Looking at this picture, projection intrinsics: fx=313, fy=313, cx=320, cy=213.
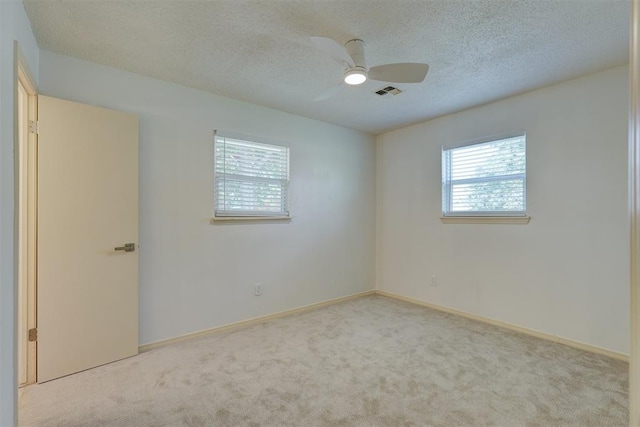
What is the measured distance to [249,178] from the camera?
344cm

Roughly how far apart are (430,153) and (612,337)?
2.51 m

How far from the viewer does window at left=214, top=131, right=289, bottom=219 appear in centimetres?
324

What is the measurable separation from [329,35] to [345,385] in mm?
2452

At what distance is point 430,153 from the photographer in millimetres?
4023

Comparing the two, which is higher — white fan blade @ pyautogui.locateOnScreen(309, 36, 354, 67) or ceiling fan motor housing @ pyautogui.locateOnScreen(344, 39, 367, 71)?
ceiling fan motor housing @ pyautogui.locateOnScreen(344, 39, 367, 71)

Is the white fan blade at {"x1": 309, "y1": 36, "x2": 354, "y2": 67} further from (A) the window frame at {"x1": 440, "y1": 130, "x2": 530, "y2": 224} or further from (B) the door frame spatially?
(A) the window frame at {"x1": 440, "y1": 130, "x2": 530, "y2": 224}

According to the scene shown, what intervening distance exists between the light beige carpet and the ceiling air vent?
7.88 ft

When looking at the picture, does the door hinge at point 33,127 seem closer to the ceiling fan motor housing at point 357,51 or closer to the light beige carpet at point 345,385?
the light beige carpet at point 345,385

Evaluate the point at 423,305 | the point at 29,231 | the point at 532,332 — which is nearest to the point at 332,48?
the point at 29,231

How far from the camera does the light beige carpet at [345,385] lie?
1889 mm

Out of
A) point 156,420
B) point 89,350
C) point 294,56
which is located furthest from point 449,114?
point 89,350

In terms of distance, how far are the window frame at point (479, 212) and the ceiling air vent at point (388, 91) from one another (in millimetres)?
1151

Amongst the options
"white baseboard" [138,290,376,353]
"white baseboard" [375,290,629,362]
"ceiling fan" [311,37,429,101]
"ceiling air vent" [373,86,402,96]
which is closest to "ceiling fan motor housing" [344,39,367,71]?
"ceiling fan" [311,37,429,101]

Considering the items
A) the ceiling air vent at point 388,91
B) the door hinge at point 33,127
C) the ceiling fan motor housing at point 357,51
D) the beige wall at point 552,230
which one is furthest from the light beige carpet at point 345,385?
the ceiling air vent at point 388,91
